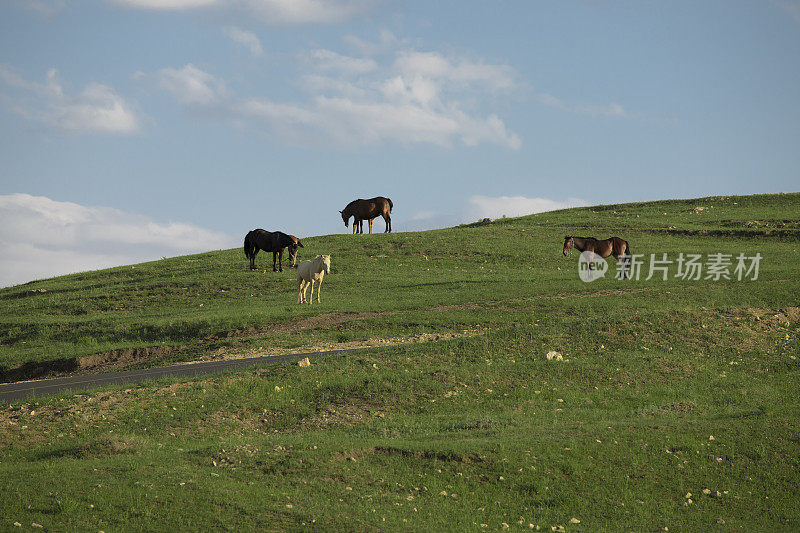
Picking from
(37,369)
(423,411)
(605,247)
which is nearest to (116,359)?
(37,369)

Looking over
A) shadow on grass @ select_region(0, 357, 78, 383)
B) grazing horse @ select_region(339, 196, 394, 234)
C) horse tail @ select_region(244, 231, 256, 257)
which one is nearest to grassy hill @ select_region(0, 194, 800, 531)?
shadow on grass @ select_region(0, 357, 78, 383)

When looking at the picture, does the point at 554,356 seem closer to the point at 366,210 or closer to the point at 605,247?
the point at 605,247

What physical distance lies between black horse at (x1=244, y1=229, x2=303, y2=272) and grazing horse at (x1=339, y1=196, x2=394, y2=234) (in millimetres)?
14754

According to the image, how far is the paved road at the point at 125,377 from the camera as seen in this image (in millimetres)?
23391

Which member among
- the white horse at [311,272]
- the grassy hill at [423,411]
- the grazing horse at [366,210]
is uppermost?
the grazing horse at [366,210]

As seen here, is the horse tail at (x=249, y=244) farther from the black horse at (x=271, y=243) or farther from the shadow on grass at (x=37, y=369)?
the shadow on grass at (x=37, y=369)

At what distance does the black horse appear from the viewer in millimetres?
45406

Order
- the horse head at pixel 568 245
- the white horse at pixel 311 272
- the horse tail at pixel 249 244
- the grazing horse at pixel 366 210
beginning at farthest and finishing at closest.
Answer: the grazing horse at pixel 366 210
the horse tail at pixel 249 244
the horse head at pixel 568 245
the white horse at pixel 311 272

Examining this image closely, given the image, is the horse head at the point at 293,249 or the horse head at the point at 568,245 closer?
the horse head at the point at 568,245

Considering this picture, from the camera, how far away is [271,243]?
152ft

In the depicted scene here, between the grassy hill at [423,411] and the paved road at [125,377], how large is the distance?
206 centimetres

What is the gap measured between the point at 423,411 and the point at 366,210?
42.0m

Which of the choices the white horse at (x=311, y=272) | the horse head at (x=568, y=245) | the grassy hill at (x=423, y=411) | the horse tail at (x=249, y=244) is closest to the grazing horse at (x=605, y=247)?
the horse head at (x=568, y=245)

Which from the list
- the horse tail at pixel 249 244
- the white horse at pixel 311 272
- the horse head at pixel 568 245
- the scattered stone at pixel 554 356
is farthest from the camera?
the horse tail at pixel 249 244
